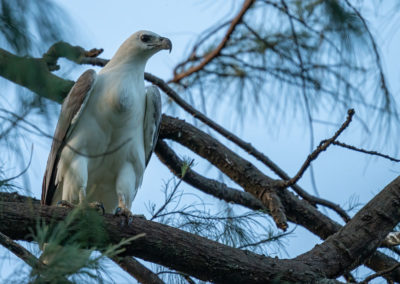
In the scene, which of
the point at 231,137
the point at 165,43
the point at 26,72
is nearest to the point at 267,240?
the point at 231,137

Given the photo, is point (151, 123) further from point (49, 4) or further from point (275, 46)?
point (49, 4)

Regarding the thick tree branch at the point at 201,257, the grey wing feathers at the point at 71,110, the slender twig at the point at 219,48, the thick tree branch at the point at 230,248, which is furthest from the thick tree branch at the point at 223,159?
the thick tree branch at the point at 201,257

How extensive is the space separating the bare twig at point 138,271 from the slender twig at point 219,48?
1722mm

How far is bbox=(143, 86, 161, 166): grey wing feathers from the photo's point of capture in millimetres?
4277

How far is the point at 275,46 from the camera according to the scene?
4648 millimetres

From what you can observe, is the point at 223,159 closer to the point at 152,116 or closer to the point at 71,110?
the point at 152,116

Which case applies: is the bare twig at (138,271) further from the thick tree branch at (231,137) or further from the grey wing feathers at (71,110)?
the thick tree branch at (231,137)

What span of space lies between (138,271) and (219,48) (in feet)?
6.09

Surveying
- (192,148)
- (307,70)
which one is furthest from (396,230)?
(192,148)

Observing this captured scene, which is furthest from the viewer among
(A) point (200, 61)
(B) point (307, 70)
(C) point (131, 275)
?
(A) point (200, 61)

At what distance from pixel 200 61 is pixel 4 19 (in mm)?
3108

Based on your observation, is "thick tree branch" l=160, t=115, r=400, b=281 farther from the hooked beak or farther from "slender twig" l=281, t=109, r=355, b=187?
"slender twig" l=281, t=109, r=355, b=187

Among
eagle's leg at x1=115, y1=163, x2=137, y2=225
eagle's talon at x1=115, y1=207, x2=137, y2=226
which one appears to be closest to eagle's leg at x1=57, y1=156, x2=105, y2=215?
eagle's leg at x1=115, y1=163, x2=137, y2=225

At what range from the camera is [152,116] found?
4.28 meters
